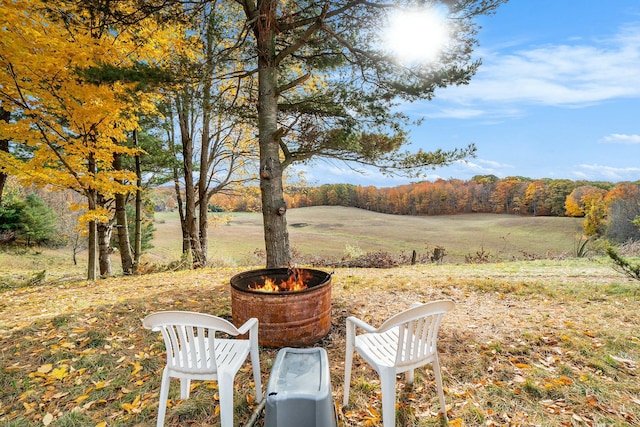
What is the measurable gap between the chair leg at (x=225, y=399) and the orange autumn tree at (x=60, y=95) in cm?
484

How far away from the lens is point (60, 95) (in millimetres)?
6465

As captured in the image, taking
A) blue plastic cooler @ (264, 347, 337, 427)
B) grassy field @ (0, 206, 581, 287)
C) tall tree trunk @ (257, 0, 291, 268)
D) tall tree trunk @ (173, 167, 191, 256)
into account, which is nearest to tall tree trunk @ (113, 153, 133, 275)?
tall tree trunk @ (173, 167, 191, 256)

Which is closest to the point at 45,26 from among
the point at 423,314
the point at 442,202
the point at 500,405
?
the point at 423,314

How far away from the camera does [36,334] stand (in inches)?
159

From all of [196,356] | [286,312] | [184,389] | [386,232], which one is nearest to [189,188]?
[286,312]

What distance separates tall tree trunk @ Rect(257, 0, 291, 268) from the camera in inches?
192

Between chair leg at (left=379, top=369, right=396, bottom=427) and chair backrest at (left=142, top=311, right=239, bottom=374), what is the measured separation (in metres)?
1.07

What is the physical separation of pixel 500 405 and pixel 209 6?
23.6 ft

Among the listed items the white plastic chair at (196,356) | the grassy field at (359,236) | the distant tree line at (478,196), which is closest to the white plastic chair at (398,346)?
the white plastic chair at (196,356)

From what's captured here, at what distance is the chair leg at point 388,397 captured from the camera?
214 cm

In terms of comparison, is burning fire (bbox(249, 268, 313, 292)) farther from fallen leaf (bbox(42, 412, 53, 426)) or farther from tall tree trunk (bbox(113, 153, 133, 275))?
tall tree trunk (bbox(113, 153, 133, 275))

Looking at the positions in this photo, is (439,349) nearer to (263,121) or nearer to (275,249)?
(275,249)

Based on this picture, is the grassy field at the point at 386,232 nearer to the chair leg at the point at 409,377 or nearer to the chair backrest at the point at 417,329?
the chair leg at the point at 409,377

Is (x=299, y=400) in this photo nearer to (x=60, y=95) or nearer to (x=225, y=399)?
(x=225, y=399)
